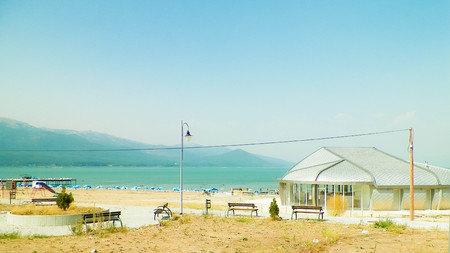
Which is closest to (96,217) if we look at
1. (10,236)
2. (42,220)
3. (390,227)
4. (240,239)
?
(42,220)

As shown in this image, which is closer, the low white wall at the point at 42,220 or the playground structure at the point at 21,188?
the low white wall at the point at 42,220

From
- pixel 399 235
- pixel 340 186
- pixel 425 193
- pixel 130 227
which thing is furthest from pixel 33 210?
pixel 425 193

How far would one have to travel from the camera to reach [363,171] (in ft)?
105

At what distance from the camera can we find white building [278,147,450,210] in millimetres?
30969

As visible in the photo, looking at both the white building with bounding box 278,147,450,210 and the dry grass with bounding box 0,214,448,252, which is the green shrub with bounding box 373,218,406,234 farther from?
the white building with bounding box 278,147,450,210

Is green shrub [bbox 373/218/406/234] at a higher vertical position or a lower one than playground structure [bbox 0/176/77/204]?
higher

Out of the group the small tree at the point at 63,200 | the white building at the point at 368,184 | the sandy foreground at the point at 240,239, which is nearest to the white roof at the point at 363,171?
the white building at the point at 368,184

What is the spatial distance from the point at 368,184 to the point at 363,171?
1.42 m

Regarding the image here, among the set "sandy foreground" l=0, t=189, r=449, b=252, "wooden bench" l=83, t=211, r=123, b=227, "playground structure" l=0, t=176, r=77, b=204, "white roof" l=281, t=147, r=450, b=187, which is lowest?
"playground structure" l=0, t=176, r=77, b=204

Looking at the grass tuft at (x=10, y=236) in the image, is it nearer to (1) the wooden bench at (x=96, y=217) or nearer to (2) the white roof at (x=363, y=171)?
(1) the wooden bench at (x=96, y=217)

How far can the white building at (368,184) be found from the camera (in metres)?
31.0

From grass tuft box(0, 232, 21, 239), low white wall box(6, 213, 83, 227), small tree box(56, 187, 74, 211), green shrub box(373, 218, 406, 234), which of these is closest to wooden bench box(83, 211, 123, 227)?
low white wall box(6, 213, 83, 227)

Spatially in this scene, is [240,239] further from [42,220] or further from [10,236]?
[42,220]

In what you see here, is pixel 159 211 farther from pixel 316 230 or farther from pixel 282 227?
pixel 316 230
